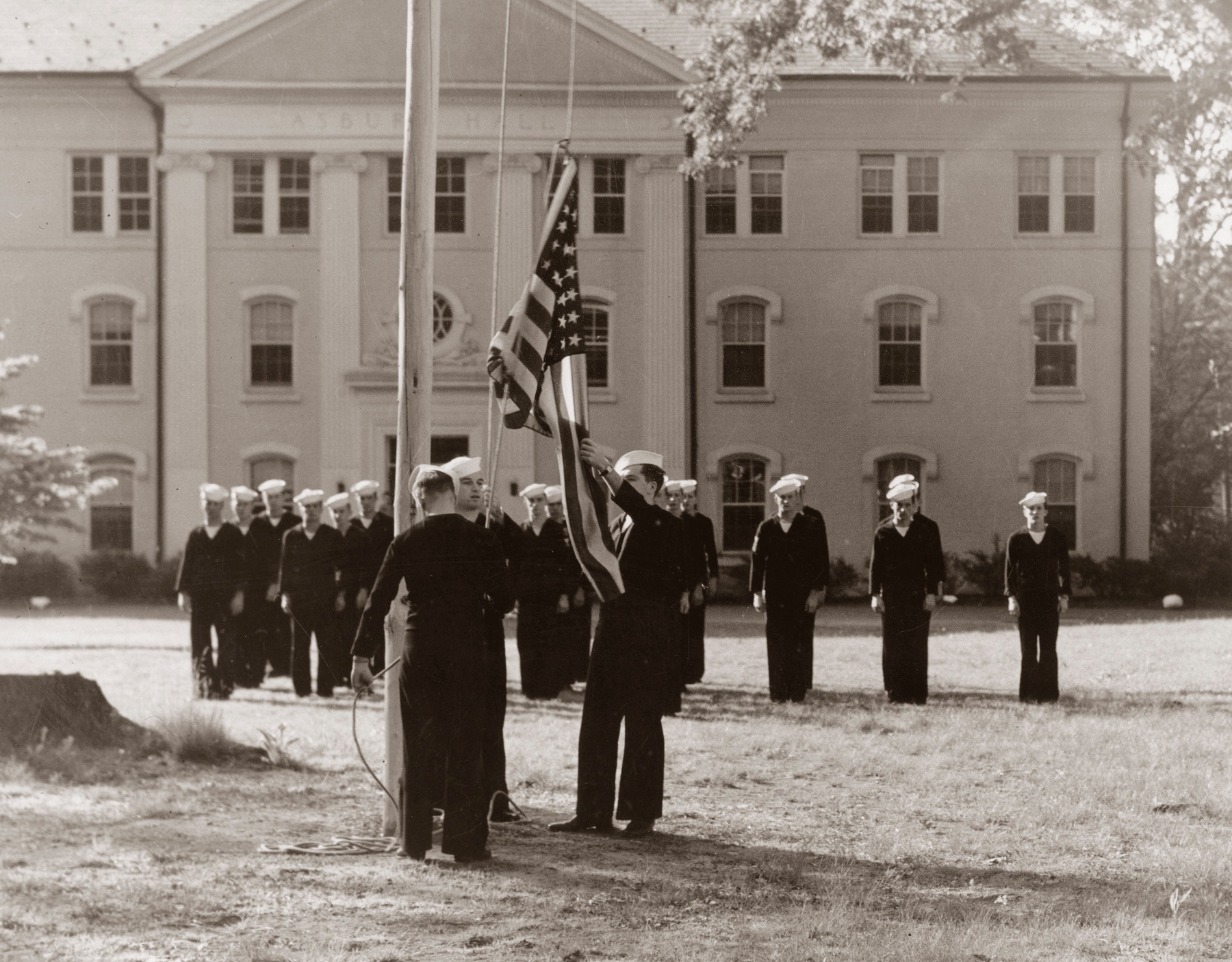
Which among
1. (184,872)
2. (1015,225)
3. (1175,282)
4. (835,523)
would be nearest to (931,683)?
(184,872)

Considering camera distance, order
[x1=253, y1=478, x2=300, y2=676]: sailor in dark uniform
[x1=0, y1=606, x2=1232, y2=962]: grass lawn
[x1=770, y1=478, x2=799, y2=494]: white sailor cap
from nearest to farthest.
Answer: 1. [x1=0, y1=606, x2=1232, y2=962]: grass lawn
2. [x1=770, y1=478, x2=799, y2=494]: white sailor cap
3. [x1=253, y1=478, x2=300, y2=676]: sailor in dark uniform

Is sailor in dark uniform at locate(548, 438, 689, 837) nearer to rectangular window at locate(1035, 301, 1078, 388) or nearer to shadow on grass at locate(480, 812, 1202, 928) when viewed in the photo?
shadow on grass at locate(480, 812, 1202, 928)

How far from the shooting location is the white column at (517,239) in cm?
3092

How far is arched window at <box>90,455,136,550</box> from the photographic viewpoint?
3184cm

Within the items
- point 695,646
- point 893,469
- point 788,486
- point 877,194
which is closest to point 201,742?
point 695,646

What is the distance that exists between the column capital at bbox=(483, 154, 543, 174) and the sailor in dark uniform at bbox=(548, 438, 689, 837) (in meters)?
22.5

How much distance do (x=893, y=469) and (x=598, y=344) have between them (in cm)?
613

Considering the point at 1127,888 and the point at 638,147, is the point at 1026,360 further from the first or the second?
the point at 1127,888

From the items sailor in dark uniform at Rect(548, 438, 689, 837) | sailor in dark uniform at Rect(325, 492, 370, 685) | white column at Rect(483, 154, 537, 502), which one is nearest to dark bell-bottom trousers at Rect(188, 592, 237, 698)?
sailor in dark uniform at Rect(325, 492, 370, 685)

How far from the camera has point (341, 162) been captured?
102ft

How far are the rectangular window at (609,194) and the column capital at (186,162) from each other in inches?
283

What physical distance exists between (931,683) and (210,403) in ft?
61.1

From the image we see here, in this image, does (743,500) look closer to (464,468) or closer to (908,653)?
(908,653)

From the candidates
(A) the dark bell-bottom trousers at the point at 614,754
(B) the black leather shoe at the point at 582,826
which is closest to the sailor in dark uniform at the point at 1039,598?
(A) the dark bell-bottom trousers at the point at 614,754
